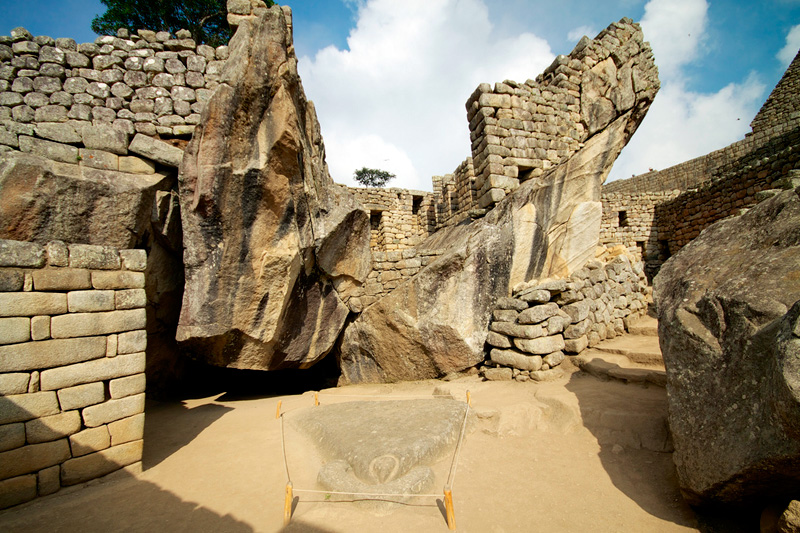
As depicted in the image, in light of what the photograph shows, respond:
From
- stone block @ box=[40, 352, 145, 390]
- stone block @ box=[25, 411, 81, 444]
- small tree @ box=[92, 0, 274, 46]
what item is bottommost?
stone block @ box=[25, 411, 81, 444]

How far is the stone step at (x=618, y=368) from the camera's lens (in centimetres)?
441

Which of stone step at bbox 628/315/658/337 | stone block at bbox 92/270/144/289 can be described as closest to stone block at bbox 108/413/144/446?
stone block at bbox 92/270/144/289

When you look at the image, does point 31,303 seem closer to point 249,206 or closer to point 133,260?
point 133,260

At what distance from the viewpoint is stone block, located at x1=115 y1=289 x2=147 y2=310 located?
11.0 ft

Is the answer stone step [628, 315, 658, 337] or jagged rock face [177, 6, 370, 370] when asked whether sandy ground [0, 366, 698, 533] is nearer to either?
jagged rock face [177, 6, 370, 370]

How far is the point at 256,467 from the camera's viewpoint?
11.1 ft

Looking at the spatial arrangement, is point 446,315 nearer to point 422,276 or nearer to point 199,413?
point 422,276

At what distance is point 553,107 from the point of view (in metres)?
7.13

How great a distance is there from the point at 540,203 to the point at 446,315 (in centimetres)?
266

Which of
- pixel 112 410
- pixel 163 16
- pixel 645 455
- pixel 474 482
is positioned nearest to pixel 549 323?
pixel 645 455

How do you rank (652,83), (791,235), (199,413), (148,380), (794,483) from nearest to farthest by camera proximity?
(794,483)
(791,235)
(199,413)
(148,380)
(652,83)

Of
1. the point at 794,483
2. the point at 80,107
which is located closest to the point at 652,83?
the point at 794,483

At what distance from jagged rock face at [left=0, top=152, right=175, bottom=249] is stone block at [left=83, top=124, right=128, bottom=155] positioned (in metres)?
0.38

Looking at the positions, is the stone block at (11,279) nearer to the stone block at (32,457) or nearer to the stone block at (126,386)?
the stone block at (126,386)
